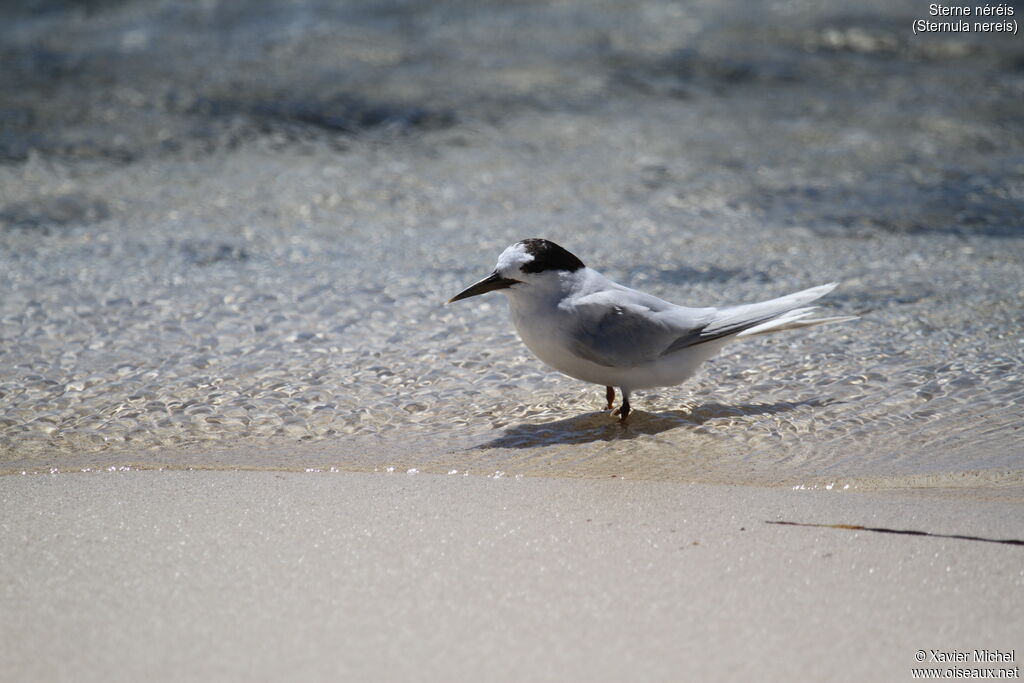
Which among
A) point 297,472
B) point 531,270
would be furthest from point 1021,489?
point 297,472

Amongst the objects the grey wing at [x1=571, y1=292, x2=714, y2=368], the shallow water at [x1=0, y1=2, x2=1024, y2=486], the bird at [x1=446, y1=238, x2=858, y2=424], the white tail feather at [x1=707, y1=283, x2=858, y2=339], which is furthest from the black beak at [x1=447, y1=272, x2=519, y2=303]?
the white tail feather at [x1=707, y1=283, x2=858, y2=339]

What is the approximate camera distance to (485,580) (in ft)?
7.92

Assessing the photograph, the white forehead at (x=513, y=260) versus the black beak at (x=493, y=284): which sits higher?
the white forehead at (x=513, y=260)

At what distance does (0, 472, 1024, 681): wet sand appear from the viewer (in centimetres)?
208

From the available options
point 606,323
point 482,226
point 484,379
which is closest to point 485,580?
point 606,323

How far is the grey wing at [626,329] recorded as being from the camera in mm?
3559

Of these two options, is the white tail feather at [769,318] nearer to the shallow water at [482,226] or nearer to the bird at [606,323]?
the bird at [606,323]

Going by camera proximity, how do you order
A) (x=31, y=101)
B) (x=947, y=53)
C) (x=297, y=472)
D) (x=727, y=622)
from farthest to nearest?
1. (x=947, y=53)
2. (x=31, y=101)
3. (x=297, y=472)
4. (x=727, y=622)

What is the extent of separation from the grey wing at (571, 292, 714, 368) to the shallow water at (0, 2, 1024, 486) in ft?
0.87

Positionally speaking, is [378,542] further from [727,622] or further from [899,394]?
[899,394]

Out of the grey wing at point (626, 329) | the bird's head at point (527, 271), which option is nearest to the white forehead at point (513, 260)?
the bird's head at point (527, 271)

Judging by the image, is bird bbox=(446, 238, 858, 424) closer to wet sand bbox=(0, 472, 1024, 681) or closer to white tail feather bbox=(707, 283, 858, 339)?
white tail feather bbox=(707, 283, 858, 339)

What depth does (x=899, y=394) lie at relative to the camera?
379cm

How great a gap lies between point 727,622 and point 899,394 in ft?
6.18
